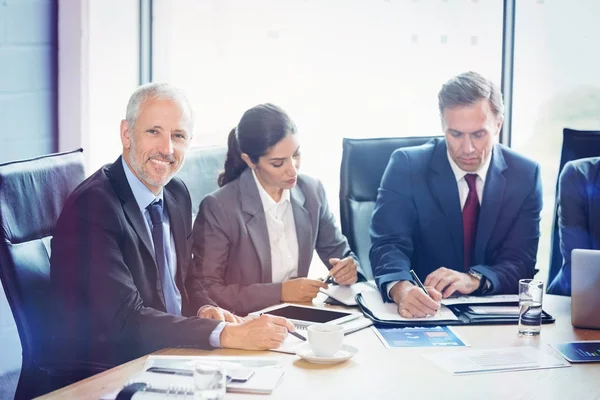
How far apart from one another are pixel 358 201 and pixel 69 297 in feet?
4.15

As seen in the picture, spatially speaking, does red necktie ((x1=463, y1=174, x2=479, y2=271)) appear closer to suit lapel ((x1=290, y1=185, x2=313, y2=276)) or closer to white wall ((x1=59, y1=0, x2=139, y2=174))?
suit lapel ((x1=290, y1=185, x2=313, y2=276))

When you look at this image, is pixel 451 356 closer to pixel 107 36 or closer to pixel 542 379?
pixel 542 379

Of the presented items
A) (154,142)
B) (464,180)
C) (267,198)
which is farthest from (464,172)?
(154,142)

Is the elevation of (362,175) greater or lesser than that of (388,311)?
greater

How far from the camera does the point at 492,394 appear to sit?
153 centimetres

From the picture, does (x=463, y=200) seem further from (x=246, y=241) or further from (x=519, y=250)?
(x=246, y=241)

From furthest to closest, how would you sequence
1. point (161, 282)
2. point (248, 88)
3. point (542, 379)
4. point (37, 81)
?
1. point (248, 88)
2. point (37, 81)
3. point (161, 282)
4. point (542, 379)

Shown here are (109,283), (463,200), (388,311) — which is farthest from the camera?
(463,200)

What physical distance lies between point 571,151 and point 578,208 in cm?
24

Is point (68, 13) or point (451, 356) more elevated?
point (68, 13)

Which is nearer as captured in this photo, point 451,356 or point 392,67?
point 451,356

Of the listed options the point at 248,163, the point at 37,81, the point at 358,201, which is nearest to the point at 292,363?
the point at 248,163

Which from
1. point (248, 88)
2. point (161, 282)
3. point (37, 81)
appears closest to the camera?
point (161, 282)

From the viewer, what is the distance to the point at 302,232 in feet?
8.86
